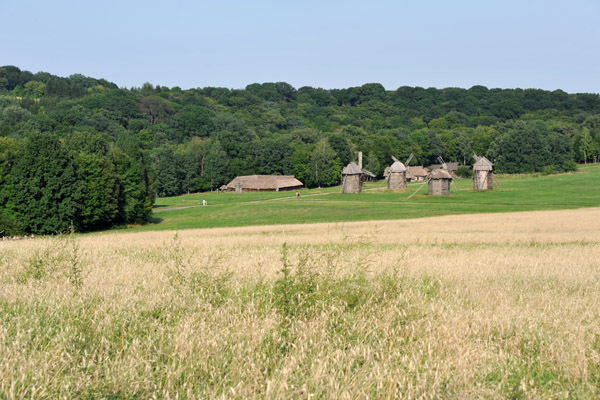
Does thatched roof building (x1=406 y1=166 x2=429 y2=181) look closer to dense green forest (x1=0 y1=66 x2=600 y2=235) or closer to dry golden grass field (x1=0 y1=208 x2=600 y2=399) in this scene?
dense green forest (x1=0 y1=66 x2=600 y2=235)

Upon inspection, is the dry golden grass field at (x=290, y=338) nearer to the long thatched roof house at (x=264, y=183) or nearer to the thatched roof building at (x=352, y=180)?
the thatched roof building at (x=352, y=180)

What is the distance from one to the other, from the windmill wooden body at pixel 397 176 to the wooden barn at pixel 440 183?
13.5 metres

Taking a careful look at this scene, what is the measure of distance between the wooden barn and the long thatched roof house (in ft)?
129

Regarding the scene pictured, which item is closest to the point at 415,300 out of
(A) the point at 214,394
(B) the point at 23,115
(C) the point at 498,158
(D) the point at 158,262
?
(A) the point at 214,394

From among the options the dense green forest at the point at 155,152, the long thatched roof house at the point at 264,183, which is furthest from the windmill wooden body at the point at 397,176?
the long thatched roof house at the point at 264,183

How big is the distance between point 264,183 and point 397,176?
31.7 meters

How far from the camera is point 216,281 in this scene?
830cm

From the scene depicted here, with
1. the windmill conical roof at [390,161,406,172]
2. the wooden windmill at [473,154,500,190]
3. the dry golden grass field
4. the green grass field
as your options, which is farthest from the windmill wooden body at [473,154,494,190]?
the dry golden grass field

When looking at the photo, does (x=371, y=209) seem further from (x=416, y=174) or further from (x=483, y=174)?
(x=416, y=174)

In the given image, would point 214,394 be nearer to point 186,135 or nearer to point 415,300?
point 415,300

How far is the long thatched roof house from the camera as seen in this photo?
11252cm

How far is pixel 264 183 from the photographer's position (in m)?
113

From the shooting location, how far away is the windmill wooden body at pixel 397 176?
318 feet

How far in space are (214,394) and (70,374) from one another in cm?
139
